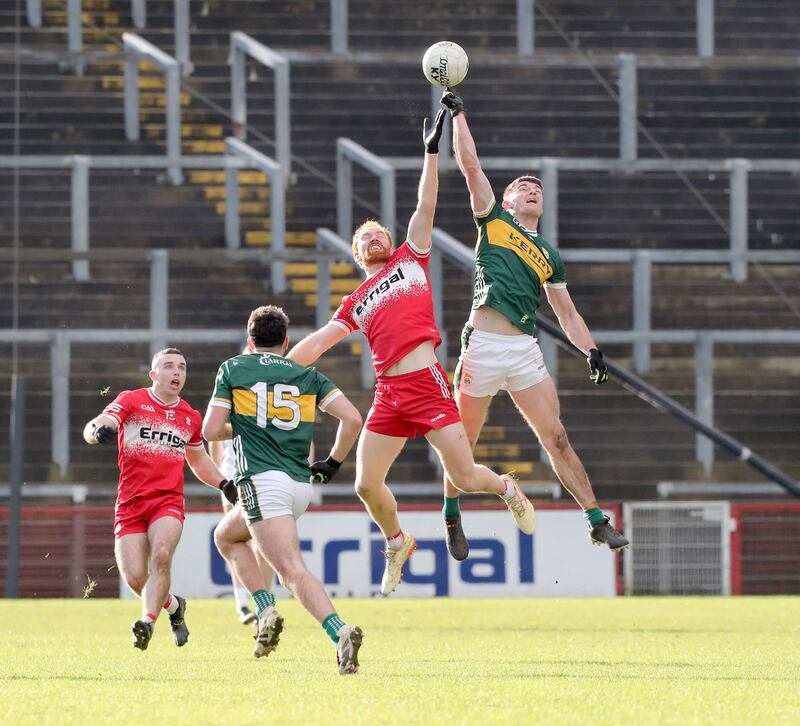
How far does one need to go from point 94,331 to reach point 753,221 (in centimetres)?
797

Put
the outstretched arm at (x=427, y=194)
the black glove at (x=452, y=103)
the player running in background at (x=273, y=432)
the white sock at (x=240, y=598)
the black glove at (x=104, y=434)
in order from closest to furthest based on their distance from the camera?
1. the player running in background at (x=273, y=432)
2. the black glove at (x=104, y=434)
3. the outstretched arm at (x=427, y=194)
4. the black glove at (x=452, y=103)
5. the white sock at (x=240, y=598)

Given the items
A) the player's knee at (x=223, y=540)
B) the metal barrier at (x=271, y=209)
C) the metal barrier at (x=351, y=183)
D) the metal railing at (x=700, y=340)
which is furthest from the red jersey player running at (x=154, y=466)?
the metal barrier at (x=271, y=209)

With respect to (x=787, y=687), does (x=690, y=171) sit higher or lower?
higher

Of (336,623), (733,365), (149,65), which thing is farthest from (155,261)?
(336,623)

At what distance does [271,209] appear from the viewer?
57.2ft

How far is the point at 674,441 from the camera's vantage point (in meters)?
17.0

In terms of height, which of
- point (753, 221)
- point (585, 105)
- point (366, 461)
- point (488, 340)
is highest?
point (585, 105)

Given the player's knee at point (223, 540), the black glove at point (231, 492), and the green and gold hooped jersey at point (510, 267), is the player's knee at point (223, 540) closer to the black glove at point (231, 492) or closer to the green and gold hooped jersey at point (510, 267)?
the black glove at point (231, 492)

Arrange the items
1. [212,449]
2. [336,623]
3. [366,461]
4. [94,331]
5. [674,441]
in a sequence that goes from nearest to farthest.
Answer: [336,623] → [366,461] → [212,449] → [94,331] → [674,441]

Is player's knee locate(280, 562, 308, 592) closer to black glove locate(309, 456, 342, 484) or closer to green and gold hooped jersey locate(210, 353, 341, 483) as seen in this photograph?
green and gold hooped jersey locate(210, 353, 341, 483)

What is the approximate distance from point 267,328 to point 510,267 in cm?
197

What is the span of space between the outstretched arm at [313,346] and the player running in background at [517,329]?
0.97 meters

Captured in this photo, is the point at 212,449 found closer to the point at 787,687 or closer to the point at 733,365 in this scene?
the point at 787,687

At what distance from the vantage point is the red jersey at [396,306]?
330 inches
